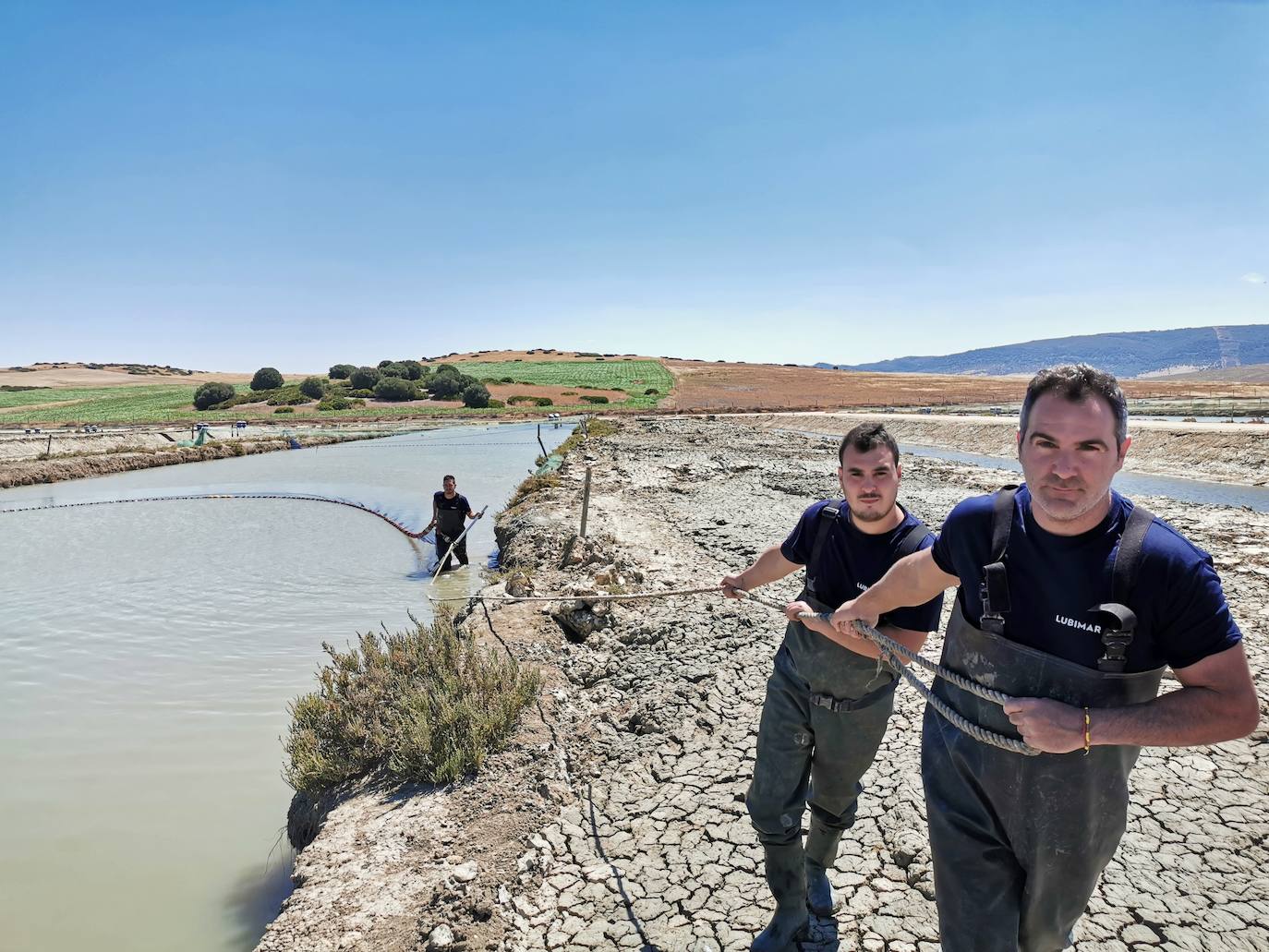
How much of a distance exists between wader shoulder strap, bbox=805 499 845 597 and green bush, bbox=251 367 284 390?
266ft

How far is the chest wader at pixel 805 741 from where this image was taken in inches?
105

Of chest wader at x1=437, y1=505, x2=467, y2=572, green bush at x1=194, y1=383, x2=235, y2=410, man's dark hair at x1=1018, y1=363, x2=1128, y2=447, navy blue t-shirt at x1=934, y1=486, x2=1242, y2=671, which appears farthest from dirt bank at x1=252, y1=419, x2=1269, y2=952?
green bush at x1=194, y1=383, x2=235, y2=410

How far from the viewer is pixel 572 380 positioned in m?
85.7

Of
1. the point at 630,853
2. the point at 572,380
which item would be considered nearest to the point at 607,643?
the point at 630,853

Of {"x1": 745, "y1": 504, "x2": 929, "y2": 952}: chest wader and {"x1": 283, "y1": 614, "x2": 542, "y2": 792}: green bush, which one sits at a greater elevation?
{"x1": 745, "y1": 504, "x2": 929, "y2": 952}: chest wader

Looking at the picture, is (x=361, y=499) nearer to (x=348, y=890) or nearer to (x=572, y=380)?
(x=348, y=890)

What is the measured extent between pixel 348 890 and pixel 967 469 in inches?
845

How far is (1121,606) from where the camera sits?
4.93 ft

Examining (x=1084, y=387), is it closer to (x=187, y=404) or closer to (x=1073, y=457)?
(x=1073, y=457)


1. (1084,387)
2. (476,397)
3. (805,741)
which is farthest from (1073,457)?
(476,397)

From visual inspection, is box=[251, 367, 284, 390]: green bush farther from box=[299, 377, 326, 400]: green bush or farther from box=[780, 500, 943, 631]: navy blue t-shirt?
box=[780, 500, 943, 631]: navy blue t-shirt

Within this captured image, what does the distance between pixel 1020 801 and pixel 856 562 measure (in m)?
1.11

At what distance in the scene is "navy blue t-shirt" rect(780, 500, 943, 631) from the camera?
2600mm

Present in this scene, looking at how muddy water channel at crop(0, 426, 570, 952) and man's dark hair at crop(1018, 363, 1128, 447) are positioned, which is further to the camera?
muddy water channel at crop(0, 426, 570, 952)
